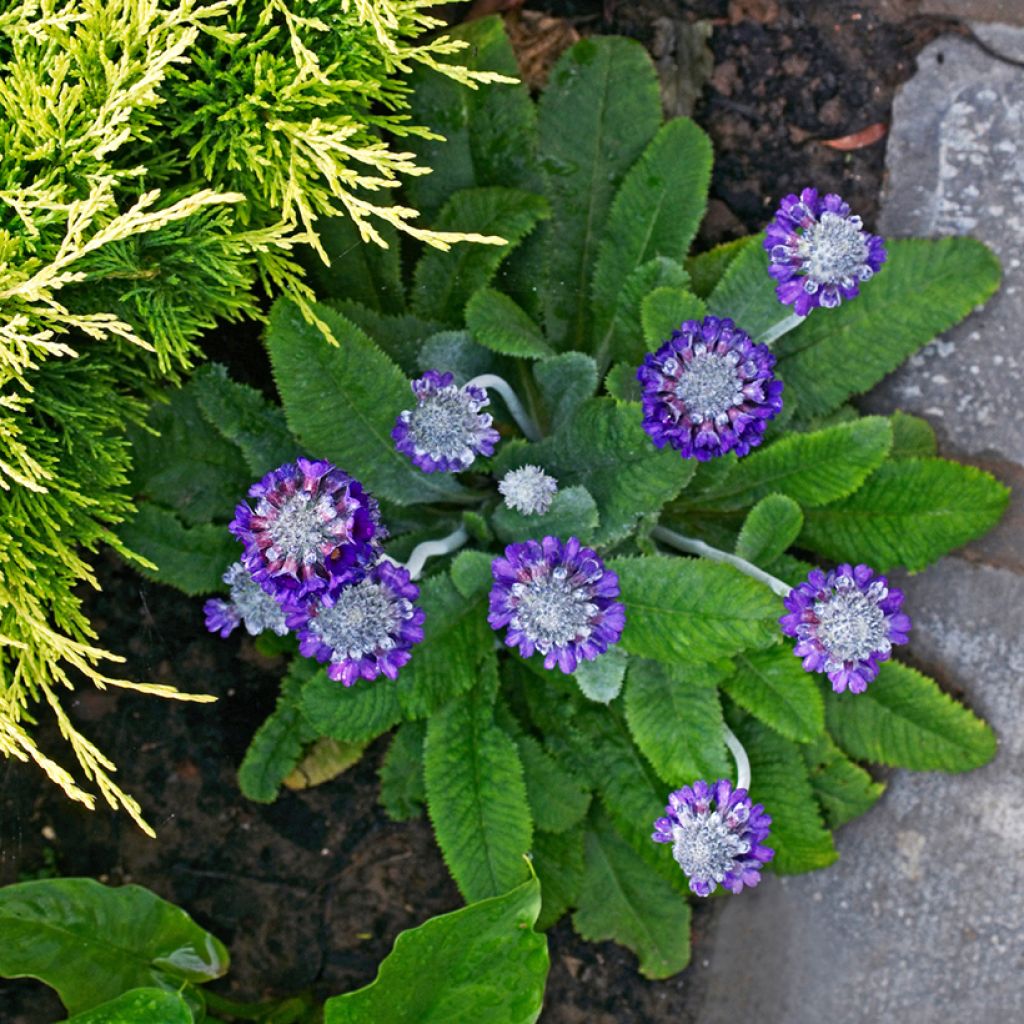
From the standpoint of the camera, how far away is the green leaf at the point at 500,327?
2498 mm

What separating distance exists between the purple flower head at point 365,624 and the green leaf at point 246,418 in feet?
1.85

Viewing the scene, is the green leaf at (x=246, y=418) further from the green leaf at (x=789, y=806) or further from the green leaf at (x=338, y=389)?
the green leaf at (x=789, y=806)

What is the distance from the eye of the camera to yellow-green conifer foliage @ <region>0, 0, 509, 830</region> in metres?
2.13

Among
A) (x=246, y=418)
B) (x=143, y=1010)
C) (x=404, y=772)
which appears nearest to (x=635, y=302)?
(x=246, y=418)

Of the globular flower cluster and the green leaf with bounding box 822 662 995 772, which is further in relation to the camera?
the green leaf with bounding box 822 662 995 772

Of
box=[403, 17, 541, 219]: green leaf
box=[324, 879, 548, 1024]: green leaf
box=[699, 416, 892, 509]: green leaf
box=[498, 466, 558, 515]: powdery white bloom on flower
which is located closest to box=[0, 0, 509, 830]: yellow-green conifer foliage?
box=[403, 17, 541, 219]: green leaf

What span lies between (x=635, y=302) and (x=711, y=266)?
30cm

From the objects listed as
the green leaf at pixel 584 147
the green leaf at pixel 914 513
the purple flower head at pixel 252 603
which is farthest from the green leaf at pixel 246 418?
the green leaf at pixel 914 513

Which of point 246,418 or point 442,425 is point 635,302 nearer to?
point 442,425

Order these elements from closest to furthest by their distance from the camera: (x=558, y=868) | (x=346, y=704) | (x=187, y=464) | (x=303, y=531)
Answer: (x=303, y=531) < (x=346, y=704) < (x=187, y=464) < (x=558, y=868)

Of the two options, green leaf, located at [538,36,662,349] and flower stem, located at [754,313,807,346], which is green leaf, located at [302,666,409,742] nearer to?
green leaf, located at [538,36,662,349]

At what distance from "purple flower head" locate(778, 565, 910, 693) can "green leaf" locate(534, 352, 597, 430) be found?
685mm

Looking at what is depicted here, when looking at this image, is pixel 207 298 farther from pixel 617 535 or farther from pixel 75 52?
pixel 617 535

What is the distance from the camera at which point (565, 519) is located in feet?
8.05
